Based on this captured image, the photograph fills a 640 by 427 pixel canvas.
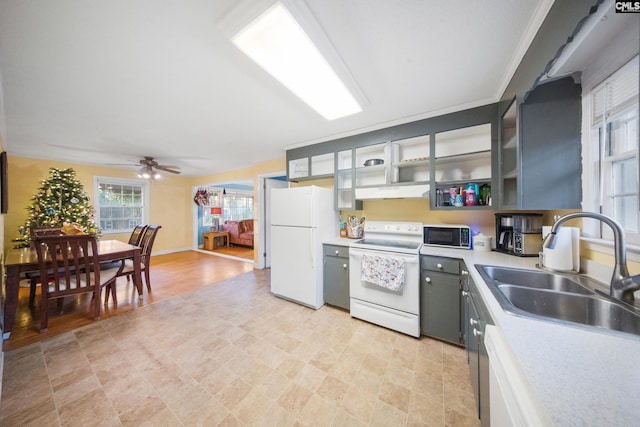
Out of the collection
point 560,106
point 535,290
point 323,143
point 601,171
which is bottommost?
point 535,290

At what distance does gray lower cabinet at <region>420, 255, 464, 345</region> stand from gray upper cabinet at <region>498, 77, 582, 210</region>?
749mm

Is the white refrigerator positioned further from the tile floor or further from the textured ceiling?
the textured ceiling

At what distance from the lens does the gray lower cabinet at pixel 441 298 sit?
182 centimetres

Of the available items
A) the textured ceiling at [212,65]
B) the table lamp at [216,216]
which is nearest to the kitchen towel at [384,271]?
the textured ceiling at [212,65]

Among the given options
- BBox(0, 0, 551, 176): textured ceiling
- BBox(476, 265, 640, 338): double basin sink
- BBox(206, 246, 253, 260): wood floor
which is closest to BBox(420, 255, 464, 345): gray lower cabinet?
BBox(476, 265, 640, 338): double basin sink

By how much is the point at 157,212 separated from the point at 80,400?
518 cm

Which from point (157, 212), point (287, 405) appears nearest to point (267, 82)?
point (287, 405)

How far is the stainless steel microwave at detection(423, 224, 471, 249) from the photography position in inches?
82.2

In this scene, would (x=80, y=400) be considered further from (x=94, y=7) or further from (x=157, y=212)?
(x=157, y=212)

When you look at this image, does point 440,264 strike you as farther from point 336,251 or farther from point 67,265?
point 67,265

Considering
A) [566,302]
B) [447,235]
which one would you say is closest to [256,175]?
[447,235]

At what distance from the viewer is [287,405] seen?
1.37 m

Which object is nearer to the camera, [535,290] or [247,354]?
[535,290]

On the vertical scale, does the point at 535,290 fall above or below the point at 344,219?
below
